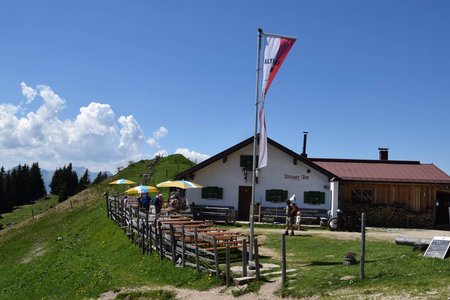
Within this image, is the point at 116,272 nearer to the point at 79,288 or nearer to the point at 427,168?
the point at 79,288

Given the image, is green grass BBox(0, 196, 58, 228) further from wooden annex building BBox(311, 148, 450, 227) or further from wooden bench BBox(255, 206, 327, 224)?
wooden annex building BBox(311, 148, 450, 227)

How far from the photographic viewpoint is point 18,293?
20328 millimetres

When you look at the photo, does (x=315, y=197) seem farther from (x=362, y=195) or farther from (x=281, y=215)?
(x=362, y=195)

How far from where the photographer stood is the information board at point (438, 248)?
14.3 metres

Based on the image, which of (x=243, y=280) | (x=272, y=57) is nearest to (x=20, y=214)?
(x=243, y=280)

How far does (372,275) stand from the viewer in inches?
507

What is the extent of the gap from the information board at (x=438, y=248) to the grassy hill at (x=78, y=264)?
258 inches

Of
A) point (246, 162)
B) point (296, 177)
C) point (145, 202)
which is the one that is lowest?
point (145, 202)

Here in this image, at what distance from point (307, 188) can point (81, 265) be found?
14813 mm

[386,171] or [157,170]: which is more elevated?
[157,170]

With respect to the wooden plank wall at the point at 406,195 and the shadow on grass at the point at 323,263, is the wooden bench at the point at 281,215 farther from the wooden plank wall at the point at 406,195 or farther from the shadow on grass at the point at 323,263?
the shadow on grass at the point at 323,263

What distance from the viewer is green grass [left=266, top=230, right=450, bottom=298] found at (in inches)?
452

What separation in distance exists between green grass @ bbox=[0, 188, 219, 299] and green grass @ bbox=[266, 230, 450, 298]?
3.16m

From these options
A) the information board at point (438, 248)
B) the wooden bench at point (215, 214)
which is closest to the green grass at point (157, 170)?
the wooden bench at point (215, 214)
